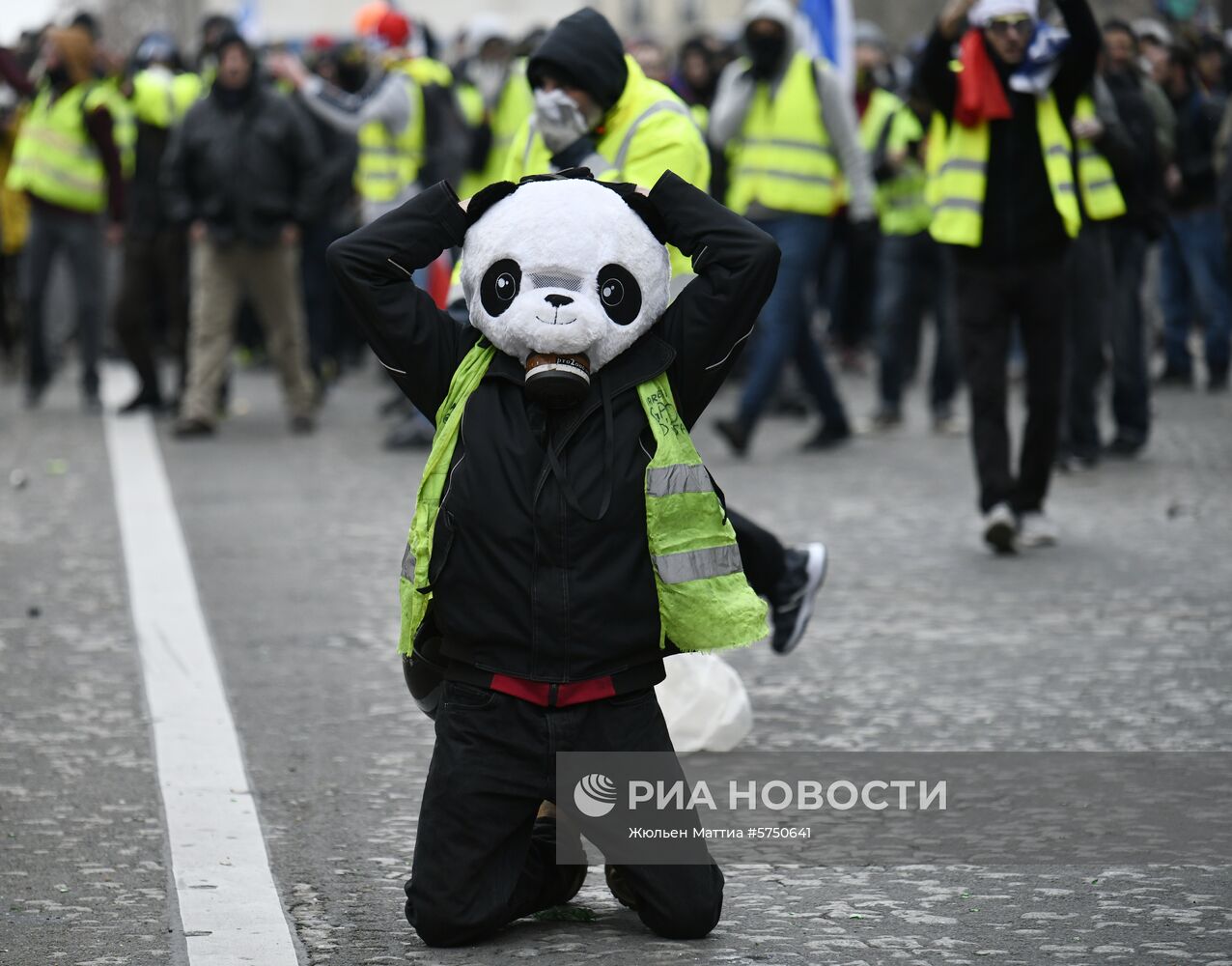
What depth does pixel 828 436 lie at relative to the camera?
11625 mm

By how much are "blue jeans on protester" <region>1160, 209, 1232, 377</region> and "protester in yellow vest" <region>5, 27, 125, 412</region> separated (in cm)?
649

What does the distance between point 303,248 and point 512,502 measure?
1137 cm

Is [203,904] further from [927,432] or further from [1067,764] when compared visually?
[927,432]

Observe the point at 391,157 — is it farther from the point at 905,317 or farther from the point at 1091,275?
the point at 1091,275

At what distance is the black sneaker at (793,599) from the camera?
6.25m

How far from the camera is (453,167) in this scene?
12492 mm

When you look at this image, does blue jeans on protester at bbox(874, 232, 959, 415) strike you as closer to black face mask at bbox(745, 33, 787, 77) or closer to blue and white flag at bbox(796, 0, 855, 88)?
blue and white flag at bbox(796, 0, 855, 88)

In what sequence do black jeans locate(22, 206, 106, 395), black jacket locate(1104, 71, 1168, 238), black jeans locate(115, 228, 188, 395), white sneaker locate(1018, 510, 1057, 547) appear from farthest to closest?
black jeans locate(22, 206, 106, 395), black jeans locate(115, 228, 188, 395), black jacket locate(1104, 71, 1168, 238), white sneaker locate(1018, 510, 1057, 547)

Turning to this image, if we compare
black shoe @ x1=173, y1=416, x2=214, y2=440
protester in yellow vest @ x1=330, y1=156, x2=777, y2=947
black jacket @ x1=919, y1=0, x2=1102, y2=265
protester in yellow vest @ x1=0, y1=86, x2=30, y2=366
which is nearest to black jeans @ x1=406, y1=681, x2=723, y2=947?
protester in yellow vest @ x1=330, y1=156, x2=777, y2=947

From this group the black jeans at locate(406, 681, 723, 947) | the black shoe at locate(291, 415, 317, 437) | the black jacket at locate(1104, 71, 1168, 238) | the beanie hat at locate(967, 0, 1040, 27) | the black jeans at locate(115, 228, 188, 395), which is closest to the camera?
the black jeans at locate(406, 681, 723, 947)

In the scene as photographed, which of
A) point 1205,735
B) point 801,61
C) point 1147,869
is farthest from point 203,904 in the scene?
point 801,61

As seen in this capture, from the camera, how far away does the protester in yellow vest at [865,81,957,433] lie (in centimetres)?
1240

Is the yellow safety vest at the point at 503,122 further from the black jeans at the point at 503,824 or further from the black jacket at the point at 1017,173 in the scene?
the black jeans at the point at 503,824

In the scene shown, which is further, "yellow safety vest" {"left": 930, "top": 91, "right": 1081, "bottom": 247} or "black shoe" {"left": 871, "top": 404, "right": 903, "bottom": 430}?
"black shoe" {"left": 871, "top": 404, "right": 903, "bottom": 430}
